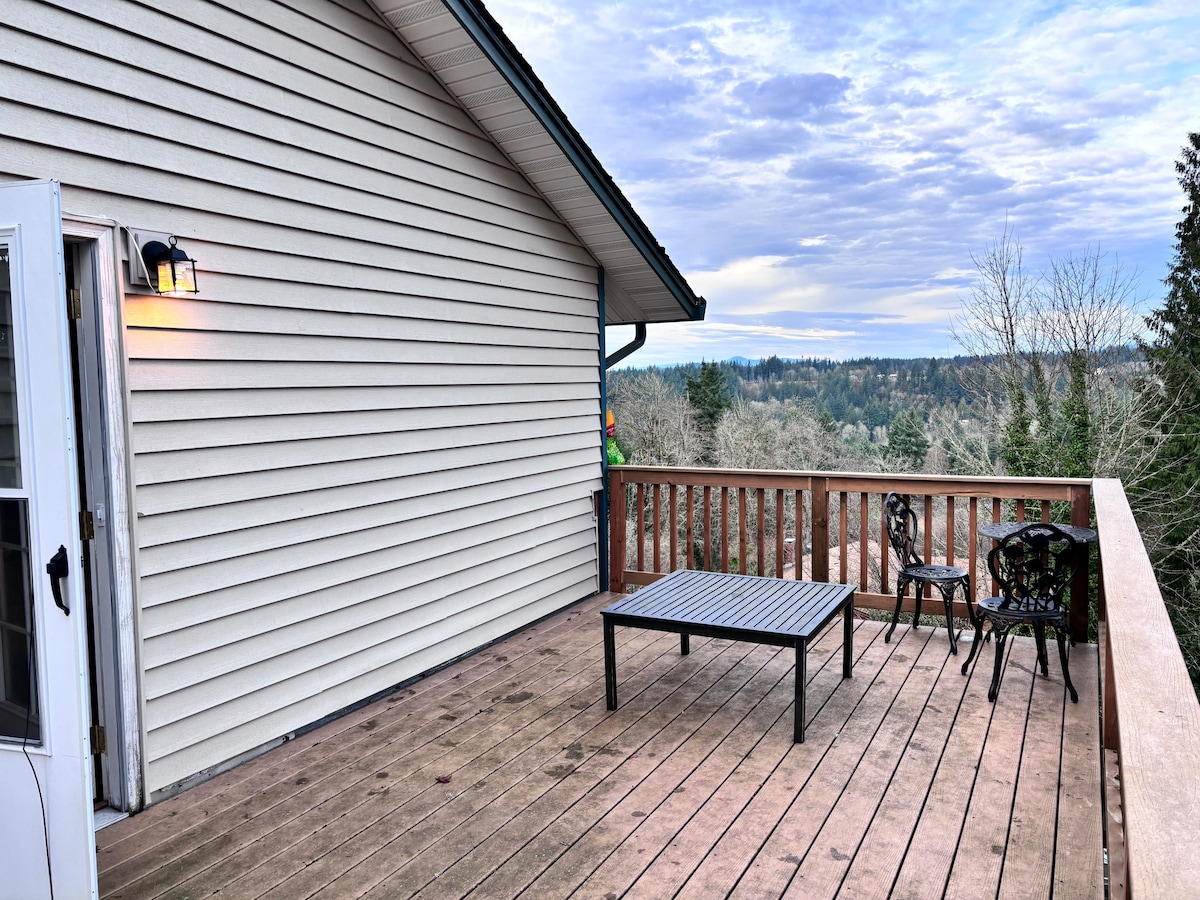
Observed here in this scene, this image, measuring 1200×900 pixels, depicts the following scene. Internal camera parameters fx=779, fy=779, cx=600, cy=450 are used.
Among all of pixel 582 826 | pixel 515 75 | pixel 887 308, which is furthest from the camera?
pixel 887 308

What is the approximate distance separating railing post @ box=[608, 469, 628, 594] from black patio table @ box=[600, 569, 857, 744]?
62.0 inches

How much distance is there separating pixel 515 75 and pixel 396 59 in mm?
621

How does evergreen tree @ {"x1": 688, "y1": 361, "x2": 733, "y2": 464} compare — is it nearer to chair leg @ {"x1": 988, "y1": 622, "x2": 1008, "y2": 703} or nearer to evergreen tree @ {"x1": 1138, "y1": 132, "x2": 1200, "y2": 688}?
evergreen tree @ {"x1": 1138, "y1": 132, "x2": 1200, "y2": 688}

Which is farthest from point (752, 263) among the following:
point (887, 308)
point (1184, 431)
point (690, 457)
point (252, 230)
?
point (252, 230)

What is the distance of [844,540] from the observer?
17.2ft

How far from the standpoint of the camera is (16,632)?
7.47ft

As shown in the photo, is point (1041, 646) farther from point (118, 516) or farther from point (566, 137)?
point (118, 516)

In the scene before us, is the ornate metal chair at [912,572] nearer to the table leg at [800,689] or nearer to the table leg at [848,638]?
the table leg at [848,638]

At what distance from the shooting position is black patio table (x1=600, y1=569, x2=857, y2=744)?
3.37 m

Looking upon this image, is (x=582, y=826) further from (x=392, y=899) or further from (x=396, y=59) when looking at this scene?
(x=396, y=59)

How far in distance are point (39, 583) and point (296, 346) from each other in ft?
5.06

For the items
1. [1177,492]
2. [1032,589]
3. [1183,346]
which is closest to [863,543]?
[1032,589]

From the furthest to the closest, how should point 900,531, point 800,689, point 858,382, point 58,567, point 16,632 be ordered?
point 858,382 → point 900,531 → point 800,689 → point 16,632 → point 58,567

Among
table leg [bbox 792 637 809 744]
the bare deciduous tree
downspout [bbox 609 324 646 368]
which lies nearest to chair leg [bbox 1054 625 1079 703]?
table leg [bbox 792 637 809 744]
